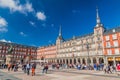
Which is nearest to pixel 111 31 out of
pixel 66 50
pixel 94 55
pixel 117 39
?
pixel 117 39

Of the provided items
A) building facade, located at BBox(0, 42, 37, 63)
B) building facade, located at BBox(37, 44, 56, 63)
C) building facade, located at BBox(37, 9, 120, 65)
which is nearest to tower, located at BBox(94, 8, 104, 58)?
building facade, located at BBox(37, 9, 120, 65)

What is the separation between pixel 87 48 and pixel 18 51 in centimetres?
6932

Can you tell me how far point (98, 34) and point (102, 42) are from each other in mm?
4518

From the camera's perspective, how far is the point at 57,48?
85812 millimetres

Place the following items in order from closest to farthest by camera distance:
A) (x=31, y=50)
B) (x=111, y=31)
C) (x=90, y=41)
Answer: (x=111, y=31), (x=90, y=41), (x=31, y=50)

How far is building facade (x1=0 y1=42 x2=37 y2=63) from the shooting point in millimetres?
90812

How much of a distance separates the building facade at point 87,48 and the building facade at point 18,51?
96.0ft

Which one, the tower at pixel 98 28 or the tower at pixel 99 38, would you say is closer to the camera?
the tower at pixel 99 38

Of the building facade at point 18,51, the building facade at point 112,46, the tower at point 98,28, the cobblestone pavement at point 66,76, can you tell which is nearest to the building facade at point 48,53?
the building facade at point 18,51

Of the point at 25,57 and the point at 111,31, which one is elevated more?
the point at 111,31

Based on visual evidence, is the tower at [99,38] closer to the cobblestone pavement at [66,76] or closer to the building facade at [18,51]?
the cobblestone pavement at [66,76]

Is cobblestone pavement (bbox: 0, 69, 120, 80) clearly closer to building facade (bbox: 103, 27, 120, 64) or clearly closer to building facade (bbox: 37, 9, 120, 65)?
building facade (bbox: 37, 9, 120, 65)

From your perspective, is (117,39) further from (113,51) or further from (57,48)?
Result: (57,48)

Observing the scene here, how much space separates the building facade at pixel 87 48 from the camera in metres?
55.6
